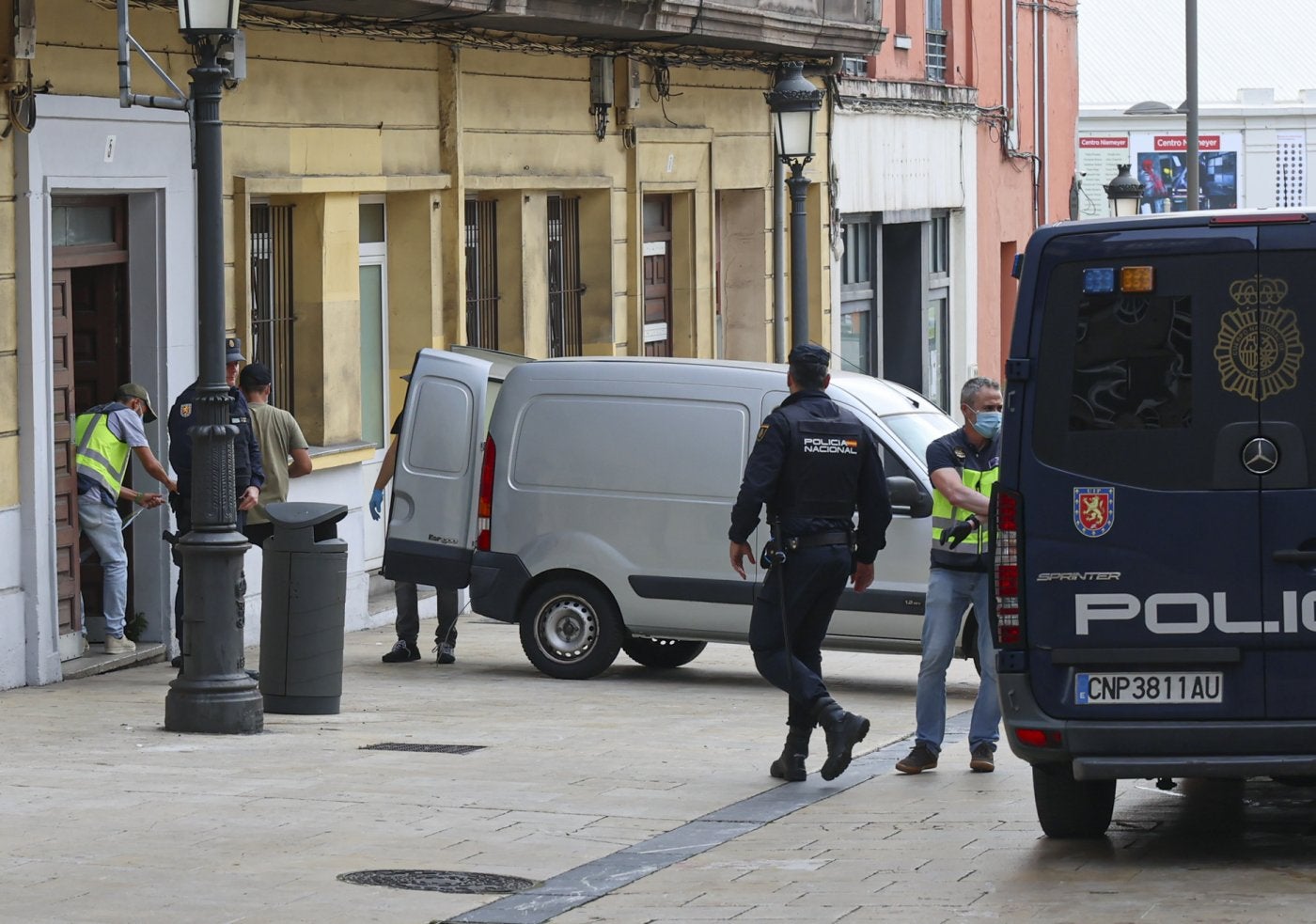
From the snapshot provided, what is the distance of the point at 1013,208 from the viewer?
114 feet

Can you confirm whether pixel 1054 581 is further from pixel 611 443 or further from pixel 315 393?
pixel 315 393

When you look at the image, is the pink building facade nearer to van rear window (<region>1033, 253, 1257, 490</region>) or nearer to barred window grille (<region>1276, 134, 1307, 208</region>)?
van rear window (<region>1033, 253, 1257, 490</region>)

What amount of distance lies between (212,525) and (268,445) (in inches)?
103

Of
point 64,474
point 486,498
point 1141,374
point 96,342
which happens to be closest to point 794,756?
point 1141,374

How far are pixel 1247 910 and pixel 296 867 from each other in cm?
312

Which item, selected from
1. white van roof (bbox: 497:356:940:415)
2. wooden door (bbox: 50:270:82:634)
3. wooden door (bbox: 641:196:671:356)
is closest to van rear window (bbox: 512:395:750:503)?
white van roof (bbox: 497:356:940:415)

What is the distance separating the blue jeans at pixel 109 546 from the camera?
14195 millimetres

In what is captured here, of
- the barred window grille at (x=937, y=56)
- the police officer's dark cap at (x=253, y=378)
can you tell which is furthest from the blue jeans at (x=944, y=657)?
the barred window grille at (x=937, y=56)

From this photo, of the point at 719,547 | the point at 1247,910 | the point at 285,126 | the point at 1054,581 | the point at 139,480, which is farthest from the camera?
the point at 285,126

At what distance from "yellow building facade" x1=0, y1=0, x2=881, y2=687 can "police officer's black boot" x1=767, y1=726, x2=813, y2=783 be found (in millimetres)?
5013

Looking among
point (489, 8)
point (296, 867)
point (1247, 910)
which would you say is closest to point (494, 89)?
point (489, 8)

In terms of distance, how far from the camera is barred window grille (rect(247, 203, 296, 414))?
16.6m

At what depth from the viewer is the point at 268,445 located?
14.2 metres

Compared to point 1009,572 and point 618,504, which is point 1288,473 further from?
point 618,504
